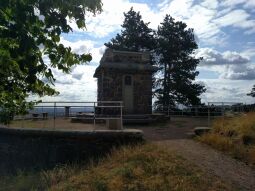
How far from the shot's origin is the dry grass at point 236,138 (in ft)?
40.3

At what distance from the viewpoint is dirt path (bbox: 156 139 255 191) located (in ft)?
32.7

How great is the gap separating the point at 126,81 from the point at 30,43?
19006 mm

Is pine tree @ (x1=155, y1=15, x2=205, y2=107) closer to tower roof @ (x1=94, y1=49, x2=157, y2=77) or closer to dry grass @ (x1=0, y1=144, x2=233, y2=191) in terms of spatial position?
tower roof @ (x1=94, y1=49, x2=157, y2=77)

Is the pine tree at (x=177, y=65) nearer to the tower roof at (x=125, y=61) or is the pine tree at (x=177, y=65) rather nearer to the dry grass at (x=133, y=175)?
the tower roof at (x=125, y=61)

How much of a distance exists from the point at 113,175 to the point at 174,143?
3.92 metres

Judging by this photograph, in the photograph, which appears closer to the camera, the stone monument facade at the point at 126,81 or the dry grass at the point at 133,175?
the dry grass at the point at 133,175

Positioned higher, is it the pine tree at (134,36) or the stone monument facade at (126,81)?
the pine tree at (134,36)

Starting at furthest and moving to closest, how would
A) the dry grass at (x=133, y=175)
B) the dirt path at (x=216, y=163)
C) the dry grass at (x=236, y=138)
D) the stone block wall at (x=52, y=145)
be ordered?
the stone block wall at (x=52, y=145) → the dry grass at (x=236, y=138) → the dirt path at (x=216, y=163) → the dry grass at (x=133, y=175)

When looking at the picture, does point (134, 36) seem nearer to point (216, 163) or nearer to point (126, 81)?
point (126, 81)

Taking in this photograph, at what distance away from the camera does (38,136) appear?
15.1m

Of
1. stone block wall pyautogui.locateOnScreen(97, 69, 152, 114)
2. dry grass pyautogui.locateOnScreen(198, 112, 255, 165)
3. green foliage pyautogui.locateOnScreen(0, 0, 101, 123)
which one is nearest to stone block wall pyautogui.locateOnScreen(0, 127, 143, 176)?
dry grass pyautogui.locateOnScreen(198, 112, 255, 165)

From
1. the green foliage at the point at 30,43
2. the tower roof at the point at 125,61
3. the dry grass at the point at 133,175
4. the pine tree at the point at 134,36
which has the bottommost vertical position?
the dry grass at the point at 133,175

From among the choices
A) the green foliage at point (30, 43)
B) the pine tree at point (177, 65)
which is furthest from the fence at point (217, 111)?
the green foliage at point (30, 43)

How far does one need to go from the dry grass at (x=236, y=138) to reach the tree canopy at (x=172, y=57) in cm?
2029
